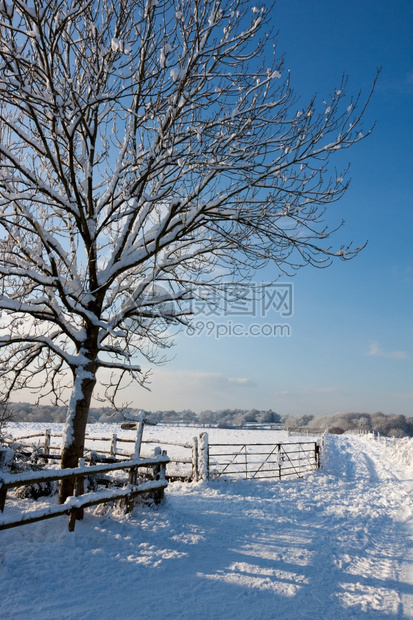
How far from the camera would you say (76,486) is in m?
6.80

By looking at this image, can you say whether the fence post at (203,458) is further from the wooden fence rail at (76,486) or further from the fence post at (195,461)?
the wooden fence rail at (76,486)

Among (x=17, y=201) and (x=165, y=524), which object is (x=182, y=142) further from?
(x=165, y=524)

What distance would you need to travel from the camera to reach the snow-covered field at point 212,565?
167 inches

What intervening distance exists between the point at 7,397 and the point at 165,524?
184 inches

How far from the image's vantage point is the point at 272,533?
7371 millimetres

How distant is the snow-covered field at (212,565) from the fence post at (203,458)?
329 cm

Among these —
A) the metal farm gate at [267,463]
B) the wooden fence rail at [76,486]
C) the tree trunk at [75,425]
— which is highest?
the tree trunk at [75,425]

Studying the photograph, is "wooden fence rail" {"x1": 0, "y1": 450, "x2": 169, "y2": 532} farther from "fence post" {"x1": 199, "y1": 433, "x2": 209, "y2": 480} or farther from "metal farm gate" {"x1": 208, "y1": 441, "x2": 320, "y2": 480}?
"metal farm gate" {"x1": 208, "y1": 441, "x2": 320, "y2": 480}

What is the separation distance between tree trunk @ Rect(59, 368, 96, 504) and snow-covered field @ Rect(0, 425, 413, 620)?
36.6 inches

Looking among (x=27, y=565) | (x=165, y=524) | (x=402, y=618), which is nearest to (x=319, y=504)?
(x=165, y=524)

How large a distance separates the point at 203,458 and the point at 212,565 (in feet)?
24.5

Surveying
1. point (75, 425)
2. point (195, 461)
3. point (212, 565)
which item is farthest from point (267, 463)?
point (212, 565)

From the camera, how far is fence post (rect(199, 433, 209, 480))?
12.8 metres

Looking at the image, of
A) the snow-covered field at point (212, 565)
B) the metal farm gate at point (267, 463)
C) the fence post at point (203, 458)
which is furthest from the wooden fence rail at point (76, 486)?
the metal farm gate at point (267, 463)
